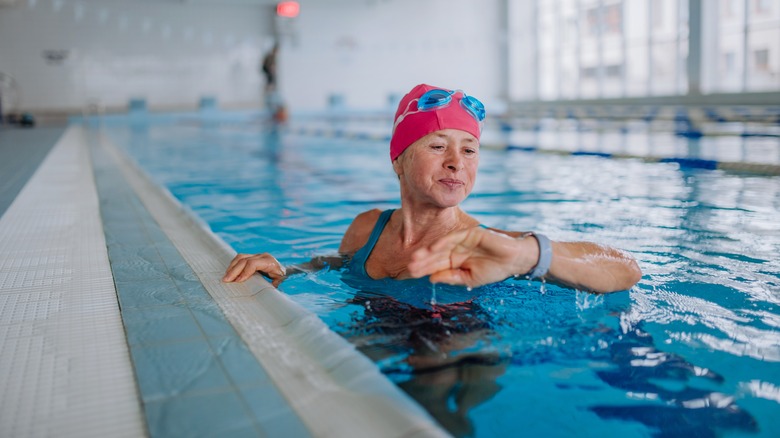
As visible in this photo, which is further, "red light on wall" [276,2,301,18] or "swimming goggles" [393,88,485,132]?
"red light on wall" [276,2,301,18]

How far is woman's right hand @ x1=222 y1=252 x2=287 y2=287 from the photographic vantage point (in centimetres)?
245

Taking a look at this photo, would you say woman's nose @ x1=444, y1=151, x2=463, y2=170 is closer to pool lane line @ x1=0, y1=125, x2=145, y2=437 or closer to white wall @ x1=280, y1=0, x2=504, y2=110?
pool lane line @ x1=0, y1=125, x2=145, y2=437

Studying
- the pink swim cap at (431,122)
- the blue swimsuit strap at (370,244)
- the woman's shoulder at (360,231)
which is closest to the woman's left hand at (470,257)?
the pink swim cap at (431,122)

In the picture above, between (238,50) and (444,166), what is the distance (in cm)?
2316

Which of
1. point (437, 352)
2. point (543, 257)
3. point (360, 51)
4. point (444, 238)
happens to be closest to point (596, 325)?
point (543, 257)

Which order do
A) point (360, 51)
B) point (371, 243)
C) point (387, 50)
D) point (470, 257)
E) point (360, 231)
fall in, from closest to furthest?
point (470, 257) → point (371, 243) → point (360, 231) → point (360, 51) → point (387, 50)

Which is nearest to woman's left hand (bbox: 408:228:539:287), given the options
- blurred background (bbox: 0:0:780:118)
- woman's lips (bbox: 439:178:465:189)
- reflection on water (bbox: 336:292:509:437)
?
reflection on water (bbox: 336:292:509:437)

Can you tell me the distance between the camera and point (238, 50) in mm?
23906

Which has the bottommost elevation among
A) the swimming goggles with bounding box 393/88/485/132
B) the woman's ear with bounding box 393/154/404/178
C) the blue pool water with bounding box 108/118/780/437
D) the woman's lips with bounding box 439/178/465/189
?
the blue pool water with bounding box 108/118/780/437

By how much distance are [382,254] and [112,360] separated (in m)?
1.20

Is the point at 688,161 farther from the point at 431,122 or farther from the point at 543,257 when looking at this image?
the point at 543,257

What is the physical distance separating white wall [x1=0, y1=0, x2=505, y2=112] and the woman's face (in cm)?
2254

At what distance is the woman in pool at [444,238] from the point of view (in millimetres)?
1760

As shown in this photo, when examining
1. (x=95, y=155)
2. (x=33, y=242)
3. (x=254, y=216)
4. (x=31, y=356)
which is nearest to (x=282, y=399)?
(x=31, y=356)
